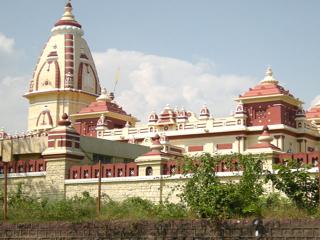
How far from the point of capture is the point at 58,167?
33.5 metres

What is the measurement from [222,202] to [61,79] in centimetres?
3509

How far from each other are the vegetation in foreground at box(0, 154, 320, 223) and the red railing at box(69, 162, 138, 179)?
410cm

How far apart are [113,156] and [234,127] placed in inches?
396

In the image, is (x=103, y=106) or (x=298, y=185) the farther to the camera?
(x=103, y=106)

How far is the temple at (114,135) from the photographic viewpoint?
31.7 metres

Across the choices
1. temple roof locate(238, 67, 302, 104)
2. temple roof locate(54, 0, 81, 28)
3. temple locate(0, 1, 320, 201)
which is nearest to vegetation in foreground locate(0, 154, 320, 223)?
temple locate(0, 1, 320, 201)

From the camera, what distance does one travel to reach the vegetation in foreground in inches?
914

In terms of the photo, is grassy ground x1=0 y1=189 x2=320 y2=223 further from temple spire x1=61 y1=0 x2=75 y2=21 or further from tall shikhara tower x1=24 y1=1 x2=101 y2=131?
temple spire x1=61 y1=0 x2=75 y2=21

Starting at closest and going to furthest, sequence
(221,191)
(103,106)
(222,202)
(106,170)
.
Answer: (222,202)
(221,191)
(106,170)
(103,106)

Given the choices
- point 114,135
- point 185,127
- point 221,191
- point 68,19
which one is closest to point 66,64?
point 68,19

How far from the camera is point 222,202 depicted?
77.5 ft

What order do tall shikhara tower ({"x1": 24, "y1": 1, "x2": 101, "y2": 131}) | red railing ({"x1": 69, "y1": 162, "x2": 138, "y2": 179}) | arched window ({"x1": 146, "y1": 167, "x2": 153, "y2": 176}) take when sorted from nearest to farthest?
1. arched window ({"x1": 146, "y1": 167, "x2": 153, "y2": 176})
2. red railing ({"x1": 69, "y1": 162, "x2": 138, "y2": 179})
3. tall shikhara tower ({"x1": 24, "y1": 1, "x2": 101, "y2": 131})

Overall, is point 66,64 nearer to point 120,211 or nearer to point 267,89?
point 267,89

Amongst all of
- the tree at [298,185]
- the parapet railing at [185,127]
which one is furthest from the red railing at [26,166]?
the parapet railing at [185,127]
